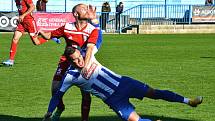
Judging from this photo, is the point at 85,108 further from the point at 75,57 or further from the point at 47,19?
the point at 47,19

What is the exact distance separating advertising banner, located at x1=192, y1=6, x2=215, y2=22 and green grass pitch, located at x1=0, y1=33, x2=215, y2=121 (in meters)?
20.0

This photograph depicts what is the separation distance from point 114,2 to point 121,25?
21.7 ft

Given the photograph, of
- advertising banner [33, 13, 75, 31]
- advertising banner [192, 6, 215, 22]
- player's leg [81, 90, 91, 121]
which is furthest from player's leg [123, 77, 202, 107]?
advertising banner [192, 6, 215, 22]

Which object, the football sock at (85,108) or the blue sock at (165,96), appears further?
the football sock at (85,108)

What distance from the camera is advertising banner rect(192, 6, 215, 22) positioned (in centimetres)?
4100

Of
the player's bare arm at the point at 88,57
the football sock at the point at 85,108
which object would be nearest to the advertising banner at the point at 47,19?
the football sock at the point at 85,108

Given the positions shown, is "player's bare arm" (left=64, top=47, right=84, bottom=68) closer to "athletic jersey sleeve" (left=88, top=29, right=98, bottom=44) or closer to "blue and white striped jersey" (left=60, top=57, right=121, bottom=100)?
"blue and white striped jersey" (left=60, top=57, right=121, bottom=100)

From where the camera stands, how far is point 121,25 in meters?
40.7

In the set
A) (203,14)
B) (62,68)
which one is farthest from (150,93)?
(203,14)

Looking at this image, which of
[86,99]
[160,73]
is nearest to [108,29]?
[160,73]

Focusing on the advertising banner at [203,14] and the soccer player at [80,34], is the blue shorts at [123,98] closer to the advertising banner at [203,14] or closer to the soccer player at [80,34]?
the soccer player at [80,34]

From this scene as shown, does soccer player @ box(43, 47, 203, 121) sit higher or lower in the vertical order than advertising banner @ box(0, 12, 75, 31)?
higher

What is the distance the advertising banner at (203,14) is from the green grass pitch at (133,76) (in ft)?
65.5

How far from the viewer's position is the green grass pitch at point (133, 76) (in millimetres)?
8930
